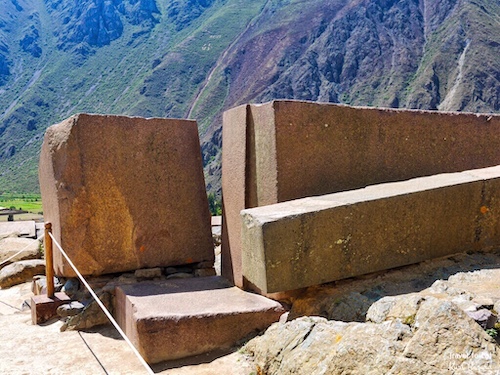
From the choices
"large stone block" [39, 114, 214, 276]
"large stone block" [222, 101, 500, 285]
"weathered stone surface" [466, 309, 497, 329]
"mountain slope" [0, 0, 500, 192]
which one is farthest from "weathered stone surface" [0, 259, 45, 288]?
"mountain slope" [0, 0, 500, 192]

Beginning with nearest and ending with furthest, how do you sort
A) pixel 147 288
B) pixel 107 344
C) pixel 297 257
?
1. pixel 297 257
2. pixel 107 344
3. pixel 147 288

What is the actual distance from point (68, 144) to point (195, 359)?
2.20 metres

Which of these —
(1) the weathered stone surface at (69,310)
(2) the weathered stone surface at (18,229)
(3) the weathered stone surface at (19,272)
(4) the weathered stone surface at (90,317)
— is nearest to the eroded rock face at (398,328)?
(4) the weathered stone surface at (90,317)

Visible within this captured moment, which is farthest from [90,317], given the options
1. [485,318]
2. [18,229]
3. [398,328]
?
[18,229]

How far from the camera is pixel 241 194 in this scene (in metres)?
4.33

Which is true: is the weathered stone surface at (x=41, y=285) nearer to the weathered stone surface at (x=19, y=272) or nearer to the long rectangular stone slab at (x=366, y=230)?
the weathered stone surface at (x=19, y=272)

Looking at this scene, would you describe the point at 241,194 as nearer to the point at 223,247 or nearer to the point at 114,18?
the point at 223,247

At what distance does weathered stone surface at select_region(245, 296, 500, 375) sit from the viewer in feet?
7.31

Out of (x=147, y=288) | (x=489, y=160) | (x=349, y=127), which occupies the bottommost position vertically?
(x=147, y=288)

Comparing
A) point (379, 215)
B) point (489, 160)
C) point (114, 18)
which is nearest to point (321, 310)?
point (379, 215)

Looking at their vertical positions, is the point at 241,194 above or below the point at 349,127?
below

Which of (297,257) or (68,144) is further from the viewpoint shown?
(68,144)

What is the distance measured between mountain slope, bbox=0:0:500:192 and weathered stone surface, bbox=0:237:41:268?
89.7ft

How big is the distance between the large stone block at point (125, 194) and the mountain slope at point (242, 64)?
29745 mm
